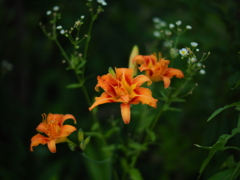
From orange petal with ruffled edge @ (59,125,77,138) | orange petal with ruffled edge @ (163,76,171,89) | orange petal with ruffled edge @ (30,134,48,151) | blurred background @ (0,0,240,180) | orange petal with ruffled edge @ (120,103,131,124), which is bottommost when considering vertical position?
blurred background @ (0,0,240,180)

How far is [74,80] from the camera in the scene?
→ 8.85ft

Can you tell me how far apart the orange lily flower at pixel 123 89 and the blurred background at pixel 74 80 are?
2.25 feet

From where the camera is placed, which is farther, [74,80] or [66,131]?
[74,80]

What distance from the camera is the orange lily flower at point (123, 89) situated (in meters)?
1.24

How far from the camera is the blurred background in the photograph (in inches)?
84.3

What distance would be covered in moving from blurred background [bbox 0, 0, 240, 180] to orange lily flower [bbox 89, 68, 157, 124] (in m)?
0.69

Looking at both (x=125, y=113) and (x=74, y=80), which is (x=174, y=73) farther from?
(x=74, y=80)

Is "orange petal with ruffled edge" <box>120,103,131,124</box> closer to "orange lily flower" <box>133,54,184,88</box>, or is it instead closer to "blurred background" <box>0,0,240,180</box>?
"orange lily flower" <box>133,54,184,88</box>

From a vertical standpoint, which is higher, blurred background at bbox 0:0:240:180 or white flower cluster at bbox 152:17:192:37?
white flower cluster at bbox 152:17:192:37

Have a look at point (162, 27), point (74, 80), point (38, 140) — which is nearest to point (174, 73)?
point (38, 140)

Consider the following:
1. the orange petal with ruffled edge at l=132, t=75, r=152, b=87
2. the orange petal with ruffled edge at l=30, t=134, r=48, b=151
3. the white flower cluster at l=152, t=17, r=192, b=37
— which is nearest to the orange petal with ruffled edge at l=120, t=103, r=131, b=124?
the orange petal with ruffled edge at l=132, t=75, r=152, b=87

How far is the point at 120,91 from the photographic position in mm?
1289

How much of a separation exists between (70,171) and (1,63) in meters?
0.94

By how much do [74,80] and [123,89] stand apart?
1.46 m
